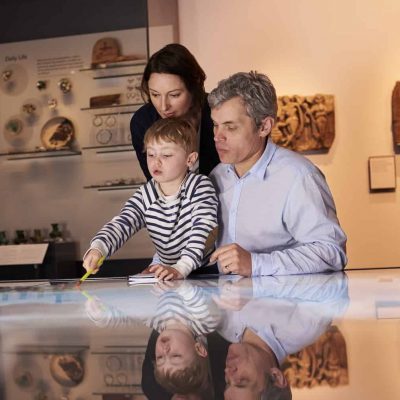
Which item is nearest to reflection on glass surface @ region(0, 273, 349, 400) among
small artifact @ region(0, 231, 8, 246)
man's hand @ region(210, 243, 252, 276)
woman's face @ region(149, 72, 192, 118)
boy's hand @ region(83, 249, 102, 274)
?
man's hand @ region(210, 243, 252, 276)

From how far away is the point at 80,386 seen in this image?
69 centimetres

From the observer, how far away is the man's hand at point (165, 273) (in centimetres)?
216

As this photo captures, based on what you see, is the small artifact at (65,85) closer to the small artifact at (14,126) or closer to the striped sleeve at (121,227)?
the small artifact at (14,126)

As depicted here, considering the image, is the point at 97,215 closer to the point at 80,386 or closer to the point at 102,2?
the point at 102,2

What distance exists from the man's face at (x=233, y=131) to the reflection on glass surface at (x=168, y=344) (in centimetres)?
93

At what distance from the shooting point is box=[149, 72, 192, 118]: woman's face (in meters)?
2.74

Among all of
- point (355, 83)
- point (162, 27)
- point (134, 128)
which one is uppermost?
point (162, 27)

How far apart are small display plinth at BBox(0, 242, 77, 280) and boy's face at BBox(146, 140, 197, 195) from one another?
11.9 feet

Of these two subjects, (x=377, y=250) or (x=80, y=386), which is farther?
(x=377, y=250)

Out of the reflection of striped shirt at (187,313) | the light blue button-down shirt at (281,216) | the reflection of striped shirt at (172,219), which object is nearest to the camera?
the reflection of striped shirt at (187,313)

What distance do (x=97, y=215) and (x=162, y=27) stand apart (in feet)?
4.81

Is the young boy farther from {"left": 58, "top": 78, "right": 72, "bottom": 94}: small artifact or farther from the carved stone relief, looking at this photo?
{"left": 58, "top": 78, "right": 72, "bottom": 94}: small artifact

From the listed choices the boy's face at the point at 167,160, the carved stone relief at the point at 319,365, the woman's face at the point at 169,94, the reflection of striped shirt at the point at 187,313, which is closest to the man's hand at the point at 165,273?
the boy's face at the point at 167,160

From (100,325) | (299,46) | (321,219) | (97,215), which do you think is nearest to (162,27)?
(299,46)
